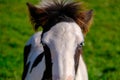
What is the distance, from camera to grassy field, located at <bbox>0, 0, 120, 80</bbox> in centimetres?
888

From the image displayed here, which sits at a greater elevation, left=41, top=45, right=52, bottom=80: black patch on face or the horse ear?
the horse ear

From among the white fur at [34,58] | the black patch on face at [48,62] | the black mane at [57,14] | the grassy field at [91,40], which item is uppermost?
the black mane at [57,14]

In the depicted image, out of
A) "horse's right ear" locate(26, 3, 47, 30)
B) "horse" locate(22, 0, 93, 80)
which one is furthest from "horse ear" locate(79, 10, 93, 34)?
"horse's right ear" locate(26, 3, 47, 30)

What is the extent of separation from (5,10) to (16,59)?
13.6 ft

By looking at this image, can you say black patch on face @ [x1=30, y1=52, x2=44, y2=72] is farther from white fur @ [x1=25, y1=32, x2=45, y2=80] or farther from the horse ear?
the horse ear

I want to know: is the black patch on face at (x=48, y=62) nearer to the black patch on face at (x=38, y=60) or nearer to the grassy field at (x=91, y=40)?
the black patch on face at (x=38, y=60)

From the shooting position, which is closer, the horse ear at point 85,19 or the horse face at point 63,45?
the horse face at point 63,45

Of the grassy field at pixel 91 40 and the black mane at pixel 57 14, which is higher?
the black mane at pixel 57 14

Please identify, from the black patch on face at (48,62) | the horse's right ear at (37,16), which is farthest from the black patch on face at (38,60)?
the black patch on face at (48,62)

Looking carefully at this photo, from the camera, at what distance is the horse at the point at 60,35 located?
4.33 m

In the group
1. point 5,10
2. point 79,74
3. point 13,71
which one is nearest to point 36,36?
point 79,74

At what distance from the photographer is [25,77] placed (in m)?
6.06

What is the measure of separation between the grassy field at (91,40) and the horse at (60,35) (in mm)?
3365

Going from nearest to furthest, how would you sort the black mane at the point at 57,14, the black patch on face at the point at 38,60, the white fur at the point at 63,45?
the white fur at the point at 63,45, the black mane at the point at 57,14, the black patch on face at the point at 38,60
